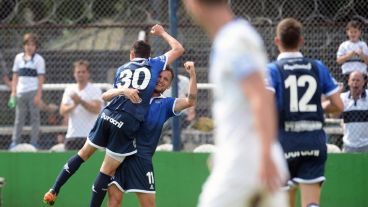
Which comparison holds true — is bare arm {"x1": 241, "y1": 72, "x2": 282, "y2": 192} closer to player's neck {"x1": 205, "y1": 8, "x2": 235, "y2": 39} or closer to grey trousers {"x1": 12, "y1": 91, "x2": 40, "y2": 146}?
player's neck {"x1": 205, "y1": 8, "x2": 235, "y2": 39}

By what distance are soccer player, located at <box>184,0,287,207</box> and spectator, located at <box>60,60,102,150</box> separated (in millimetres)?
7602

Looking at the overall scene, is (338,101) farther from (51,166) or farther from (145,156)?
(51,166)

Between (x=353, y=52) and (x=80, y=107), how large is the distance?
3.56 metres

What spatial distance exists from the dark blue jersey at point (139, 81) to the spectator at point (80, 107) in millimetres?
3108

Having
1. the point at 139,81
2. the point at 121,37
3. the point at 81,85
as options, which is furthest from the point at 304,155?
the point at 121,37

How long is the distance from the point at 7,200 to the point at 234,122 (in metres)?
8.16

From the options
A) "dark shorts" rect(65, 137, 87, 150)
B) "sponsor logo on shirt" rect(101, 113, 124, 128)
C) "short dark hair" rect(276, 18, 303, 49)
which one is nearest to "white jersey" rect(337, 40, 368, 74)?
"dark shorts" rect(65, 137, 87, 150)

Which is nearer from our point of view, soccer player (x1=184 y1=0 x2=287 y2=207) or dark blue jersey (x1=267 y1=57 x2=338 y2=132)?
soccer player (x1=184 y1=0 x2=287 y2=207)

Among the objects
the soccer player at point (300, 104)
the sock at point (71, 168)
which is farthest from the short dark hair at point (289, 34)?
the sock at point (71, 168)

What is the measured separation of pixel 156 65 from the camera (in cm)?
962

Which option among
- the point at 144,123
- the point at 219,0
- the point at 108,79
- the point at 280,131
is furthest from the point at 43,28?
the point at 219,0

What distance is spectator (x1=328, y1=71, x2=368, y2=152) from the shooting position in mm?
11914

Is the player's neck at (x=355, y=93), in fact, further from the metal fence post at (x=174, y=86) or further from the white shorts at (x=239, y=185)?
the white shorts at (x=239, y=185)

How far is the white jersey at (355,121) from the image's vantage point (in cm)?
1196
